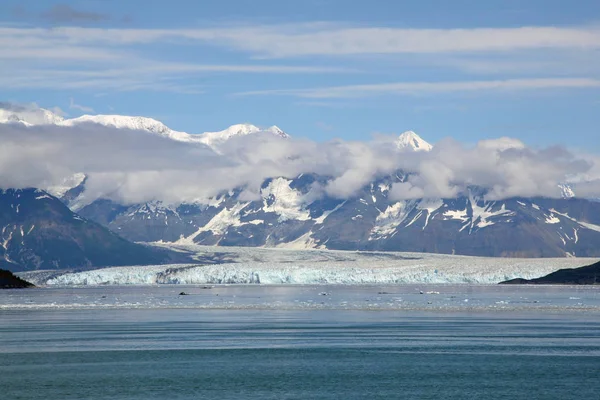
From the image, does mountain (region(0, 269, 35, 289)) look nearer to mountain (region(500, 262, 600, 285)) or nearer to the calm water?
mountain (region(500, 262, 600, 285))

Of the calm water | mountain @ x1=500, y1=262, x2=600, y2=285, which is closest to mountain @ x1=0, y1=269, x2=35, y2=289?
mountain @ x1=500, y1=262, x2=600, y2=285

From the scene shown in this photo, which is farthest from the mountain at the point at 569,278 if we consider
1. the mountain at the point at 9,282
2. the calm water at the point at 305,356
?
the calm water at the point at 305,356

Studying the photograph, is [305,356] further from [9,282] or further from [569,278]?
[9,282]

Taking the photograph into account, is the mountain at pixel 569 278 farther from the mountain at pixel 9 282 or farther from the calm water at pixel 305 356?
the calm water at pixel 305 356

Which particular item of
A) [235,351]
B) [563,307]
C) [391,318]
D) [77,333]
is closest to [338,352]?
[235,351]

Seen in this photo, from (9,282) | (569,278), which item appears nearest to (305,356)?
(569,278)

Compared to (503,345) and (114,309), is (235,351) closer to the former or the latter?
(503,345)
